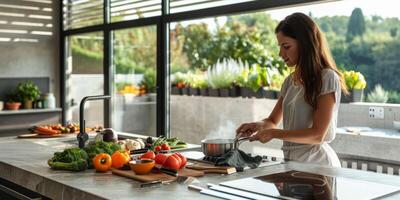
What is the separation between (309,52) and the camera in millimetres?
2285

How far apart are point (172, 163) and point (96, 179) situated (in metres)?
0.32

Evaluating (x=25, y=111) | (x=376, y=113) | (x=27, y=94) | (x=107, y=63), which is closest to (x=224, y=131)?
(x=107, y=63)

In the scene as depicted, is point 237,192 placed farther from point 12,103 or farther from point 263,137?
point 12,103

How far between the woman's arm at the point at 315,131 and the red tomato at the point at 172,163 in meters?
0.38

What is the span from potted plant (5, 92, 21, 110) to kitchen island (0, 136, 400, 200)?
3041mm

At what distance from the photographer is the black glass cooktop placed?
166 centimetres

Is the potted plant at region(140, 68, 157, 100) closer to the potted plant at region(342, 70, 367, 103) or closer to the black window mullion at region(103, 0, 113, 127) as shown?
the black window mullion at region(103, 0, 113, 127)

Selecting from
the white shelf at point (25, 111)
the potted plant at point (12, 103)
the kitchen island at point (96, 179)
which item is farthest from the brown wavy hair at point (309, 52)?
the potted plant at point (12, 103)

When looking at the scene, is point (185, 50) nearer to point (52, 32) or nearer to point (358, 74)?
point (52, 32)

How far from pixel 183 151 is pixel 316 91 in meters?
0.89

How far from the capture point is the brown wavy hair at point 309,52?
2.27 m

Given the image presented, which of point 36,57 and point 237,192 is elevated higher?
point 36,57

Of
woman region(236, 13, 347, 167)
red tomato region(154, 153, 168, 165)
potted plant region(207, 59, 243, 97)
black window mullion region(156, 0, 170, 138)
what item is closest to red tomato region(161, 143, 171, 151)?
red tomato region(154, 153, 168, 165)

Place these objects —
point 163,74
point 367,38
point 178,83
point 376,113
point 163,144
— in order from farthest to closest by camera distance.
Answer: point 367,38, point 178,83, point 163,74, point 376,113, point 163,144
